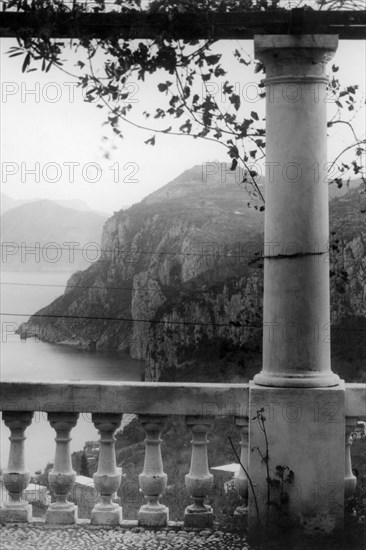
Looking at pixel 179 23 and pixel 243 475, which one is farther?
pixel 243 475

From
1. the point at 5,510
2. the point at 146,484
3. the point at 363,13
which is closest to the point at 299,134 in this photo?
the point at 363,13

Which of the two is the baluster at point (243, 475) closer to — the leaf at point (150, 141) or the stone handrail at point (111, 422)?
the stone handrail at point (111, 422)

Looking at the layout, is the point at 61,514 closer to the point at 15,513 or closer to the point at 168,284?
the point at 15,513

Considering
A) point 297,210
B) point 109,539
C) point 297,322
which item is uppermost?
point 297,210

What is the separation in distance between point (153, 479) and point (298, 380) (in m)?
1.15

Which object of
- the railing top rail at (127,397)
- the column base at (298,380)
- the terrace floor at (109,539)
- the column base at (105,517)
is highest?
the column base at (298,380)

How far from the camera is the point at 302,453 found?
462cm

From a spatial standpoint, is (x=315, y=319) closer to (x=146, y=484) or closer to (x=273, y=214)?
(x=273, y=214)

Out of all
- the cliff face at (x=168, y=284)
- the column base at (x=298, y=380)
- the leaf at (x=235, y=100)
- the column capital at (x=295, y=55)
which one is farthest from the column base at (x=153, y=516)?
the cliff face at (x=168, y=284)

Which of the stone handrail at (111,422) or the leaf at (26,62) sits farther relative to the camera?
the stone handrail at (111,422)

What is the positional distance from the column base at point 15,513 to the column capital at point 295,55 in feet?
10.2

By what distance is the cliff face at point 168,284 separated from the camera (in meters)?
59.0

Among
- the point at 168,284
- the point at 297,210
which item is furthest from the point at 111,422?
the point at 168,284

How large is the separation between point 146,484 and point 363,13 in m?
3.21
